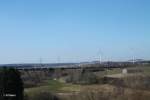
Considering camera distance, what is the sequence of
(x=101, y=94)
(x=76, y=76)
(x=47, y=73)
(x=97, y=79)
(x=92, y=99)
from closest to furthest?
(x=92, y=99) < (x=101, y=94) < (x=97, y=79) < (x=76, y=76) < (x=47, y=73)

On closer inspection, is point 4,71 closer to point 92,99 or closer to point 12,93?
point 12,93

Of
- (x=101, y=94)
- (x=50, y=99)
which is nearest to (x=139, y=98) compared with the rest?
(x=101, y=94)

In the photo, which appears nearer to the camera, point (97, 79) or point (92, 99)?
point (92, 99)

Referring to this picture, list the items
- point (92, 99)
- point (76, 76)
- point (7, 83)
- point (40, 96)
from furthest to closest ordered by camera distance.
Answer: point (76, 76), point (92, 99), point (40, 96), point (7, 83)

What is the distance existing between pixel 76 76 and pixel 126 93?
34.4 m

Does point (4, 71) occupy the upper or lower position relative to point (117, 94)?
upper

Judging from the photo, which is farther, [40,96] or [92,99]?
[92,99]

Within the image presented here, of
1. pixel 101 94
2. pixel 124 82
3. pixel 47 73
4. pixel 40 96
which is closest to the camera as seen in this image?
pixel 40 96

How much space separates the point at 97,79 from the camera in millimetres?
66188

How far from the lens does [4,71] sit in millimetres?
24719

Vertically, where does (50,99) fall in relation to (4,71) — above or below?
Answer: below

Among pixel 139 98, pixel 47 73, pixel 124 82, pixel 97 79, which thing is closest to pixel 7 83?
pixel 139 98

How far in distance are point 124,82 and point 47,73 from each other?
38449 mm

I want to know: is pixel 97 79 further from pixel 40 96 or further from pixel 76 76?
pixel 40 96
